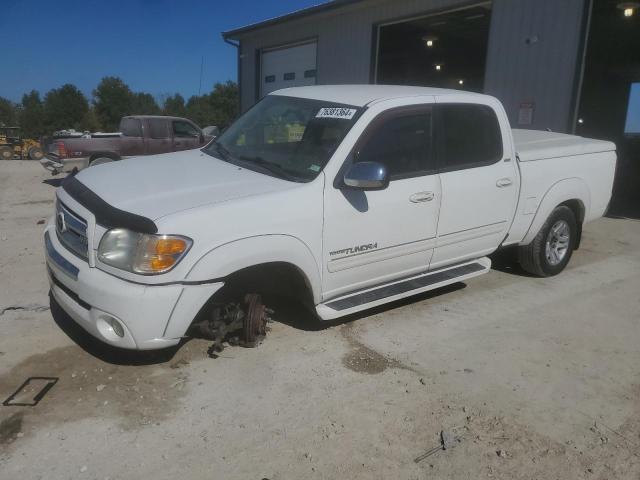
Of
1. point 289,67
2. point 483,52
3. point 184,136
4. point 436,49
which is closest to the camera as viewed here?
point 184,136

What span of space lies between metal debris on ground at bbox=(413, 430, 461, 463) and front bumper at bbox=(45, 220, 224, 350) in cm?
152

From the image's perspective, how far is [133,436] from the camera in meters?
2.90

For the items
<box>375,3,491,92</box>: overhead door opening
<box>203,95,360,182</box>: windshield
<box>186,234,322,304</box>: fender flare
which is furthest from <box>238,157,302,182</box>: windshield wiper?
<box>375,3,491,92</box>: overhead door opening

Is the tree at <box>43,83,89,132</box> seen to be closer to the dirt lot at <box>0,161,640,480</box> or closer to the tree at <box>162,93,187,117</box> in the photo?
the tree at <box>162,93,187,117</box>

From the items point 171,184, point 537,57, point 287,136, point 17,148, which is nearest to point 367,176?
point 287,136

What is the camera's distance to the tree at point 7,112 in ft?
241

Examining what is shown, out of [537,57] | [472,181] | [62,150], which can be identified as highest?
[537,57]

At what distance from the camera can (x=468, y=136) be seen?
15.2ft

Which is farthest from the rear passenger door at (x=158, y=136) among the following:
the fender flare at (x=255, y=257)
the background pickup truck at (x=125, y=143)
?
the fender flare at (x=255, y=257)

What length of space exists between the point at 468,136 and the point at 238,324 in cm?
254

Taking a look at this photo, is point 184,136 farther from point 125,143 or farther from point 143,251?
point 143,251

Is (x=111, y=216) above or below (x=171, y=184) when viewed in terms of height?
below

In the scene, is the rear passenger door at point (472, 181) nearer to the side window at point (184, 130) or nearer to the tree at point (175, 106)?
the side window at point (184, 130)

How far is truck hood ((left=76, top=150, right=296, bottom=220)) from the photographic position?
3.27 meters
